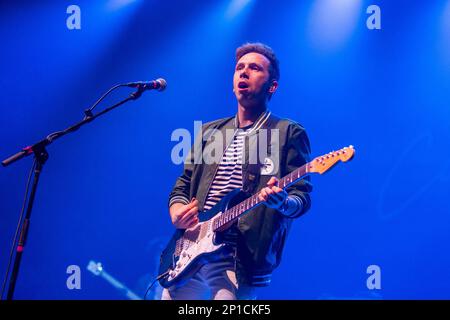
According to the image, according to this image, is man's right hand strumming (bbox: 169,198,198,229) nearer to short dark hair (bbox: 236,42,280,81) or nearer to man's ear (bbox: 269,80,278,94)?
man's ear (bbox: 269,80,278,94)

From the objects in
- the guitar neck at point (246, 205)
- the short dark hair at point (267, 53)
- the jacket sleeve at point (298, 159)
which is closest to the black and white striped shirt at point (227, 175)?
the guitar neck at point (246, 205)

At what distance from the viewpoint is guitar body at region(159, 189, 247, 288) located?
9.33 ft

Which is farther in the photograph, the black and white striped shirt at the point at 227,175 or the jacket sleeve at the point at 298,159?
the black and white striped shirt at the point at 227,175

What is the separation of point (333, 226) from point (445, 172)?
0.76m

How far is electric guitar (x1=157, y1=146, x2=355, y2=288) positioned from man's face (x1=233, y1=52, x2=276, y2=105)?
2.04ft

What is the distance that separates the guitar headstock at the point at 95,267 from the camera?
3.71m

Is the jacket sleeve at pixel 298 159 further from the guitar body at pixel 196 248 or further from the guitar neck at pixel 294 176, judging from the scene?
the guitar body at pixel 196 248

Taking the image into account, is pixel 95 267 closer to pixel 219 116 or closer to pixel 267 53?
pixel 219 116

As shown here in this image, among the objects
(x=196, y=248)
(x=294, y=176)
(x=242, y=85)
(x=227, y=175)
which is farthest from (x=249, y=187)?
(x=242, y=85)

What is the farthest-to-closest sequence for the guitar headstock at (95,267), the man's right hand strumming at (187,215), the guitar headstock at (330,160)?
the guitar headstock at (95,267)
the man's right hand strumming at (187,215)
the guitar headstock at (330,160)

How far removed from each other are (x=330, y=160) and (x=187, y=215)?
827mm

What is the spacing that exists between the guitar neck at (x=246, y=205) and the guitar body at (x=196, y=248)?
4cm

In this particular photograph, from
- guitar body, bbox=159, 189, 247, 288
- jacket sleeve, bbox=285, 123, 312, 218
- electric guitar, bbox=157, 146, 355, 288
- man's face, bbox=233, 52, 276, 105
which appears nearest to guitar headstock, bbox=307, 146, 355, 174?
electric guitar, bbox=157, 146, 355, 288

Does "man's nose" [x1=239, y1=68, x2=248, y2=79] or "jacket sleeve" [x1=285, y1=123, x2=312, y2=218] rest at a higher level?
"man's nose" [x1=239, y1=68, x2=248, y2=79]
